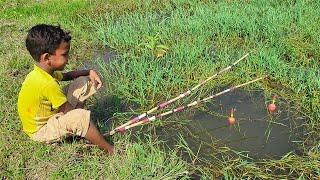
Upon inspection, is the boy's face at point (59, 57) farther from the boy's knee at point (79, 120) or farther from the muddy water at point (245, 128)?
the muddy water at point (245, 128)

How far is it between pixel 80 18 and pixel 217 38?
7.58 ft

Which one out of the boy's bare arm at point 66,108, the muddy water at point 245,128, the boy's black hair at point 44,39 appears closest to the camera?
the boy's black hair at point 44,39

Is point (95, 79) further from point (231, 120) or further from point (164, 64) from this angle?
point (164, 64)

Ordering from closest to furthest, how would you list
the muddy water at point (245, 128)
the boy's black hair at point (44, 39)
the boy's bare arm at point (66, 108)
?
1. the boy's black hair at point (44, 39)
2. the boy's bare arm at point (66, 108)
3. the muddy water at point (245, 128)

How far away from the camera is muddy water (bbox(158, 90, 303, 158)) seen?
A: 3553mm

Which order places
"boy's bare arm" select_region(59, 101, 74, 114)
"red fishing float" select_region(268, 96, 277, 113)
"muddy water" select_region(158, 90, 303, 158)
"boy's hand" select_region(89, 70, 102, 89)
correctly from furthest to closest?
"red fishing float" select_region(268, 96, 277, 113) → "boy's hand" select_region(89, 70, 102, 89) → "muddy water" select_region(158, 90, 303, 158) → "boy's bare arm" select_region(59, 101, 74, 114)

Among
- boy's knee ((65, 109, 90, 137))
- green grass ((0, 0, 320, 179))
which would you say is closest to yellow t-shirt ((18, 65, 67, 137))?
boy's knee ((65, 109, 90, 137))

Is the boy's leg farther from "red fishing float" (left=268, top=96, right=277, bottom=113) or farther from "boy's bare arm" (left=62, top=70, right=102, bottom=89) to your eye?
"red fishing float" (left=268, top=96, right=277, bottom=113)

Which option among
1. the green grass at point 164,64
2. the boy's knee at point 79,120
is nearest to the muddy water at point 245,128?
the green grass at point 164,64

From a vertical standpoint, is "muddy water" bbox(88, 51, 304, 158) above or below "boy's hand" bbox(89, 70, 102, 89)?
below

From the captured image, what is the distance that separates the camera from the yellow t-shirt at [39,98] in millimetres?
3152

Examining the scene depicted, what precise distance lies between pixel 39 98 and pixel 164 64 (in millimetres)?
1994

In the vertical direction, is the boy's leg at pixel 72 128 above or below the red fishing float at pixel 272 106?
above

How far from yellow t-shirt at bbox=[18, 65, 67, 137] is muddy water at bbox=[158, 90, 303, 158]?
3.30ft
